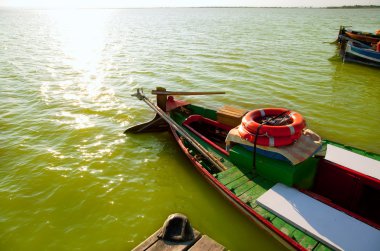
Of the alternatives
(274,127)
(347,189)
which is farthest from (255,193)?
(347,189)

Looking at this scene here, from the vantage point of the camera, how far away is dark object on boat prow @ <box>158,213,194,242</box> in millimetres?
5426

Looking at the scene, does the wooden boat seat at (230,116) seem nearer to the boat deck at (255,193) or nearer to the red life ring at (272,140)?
the boat deck at (255,193)

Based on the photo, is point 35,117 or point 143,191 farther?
point 35,117

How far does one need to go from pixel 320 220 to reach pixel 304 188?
154 cm

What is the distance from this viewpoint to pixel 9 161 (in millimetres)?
10938

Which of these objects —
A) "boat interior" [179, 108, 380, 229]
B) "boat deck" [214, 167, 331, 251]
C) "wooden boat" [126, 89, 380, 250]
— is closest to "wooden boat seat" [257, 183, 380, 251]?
"wooden boat" [126, 89, 380, 250]

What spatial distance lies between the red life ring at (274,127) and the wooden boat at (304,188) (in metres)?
0.12

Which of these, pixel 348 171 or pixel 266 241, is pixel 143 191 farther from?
pixel 348 171

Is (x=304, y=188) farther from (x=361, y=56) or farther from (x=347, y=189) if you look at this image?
(x=361, y=56)

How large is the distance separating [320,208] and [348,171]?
1.60m

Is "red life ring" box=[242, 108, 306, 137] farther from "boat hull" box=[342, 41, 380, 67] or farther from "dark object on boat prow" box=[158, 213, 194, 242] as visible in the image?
"boat hull" box=[342, 41, 380, 67]

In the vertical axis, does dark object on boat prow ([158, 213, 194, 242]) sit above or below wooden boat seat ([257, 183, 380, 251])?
above

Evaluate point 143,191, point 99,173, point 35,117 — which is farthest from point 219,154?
point 35,117

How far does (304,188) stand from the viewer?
25.9 feet
